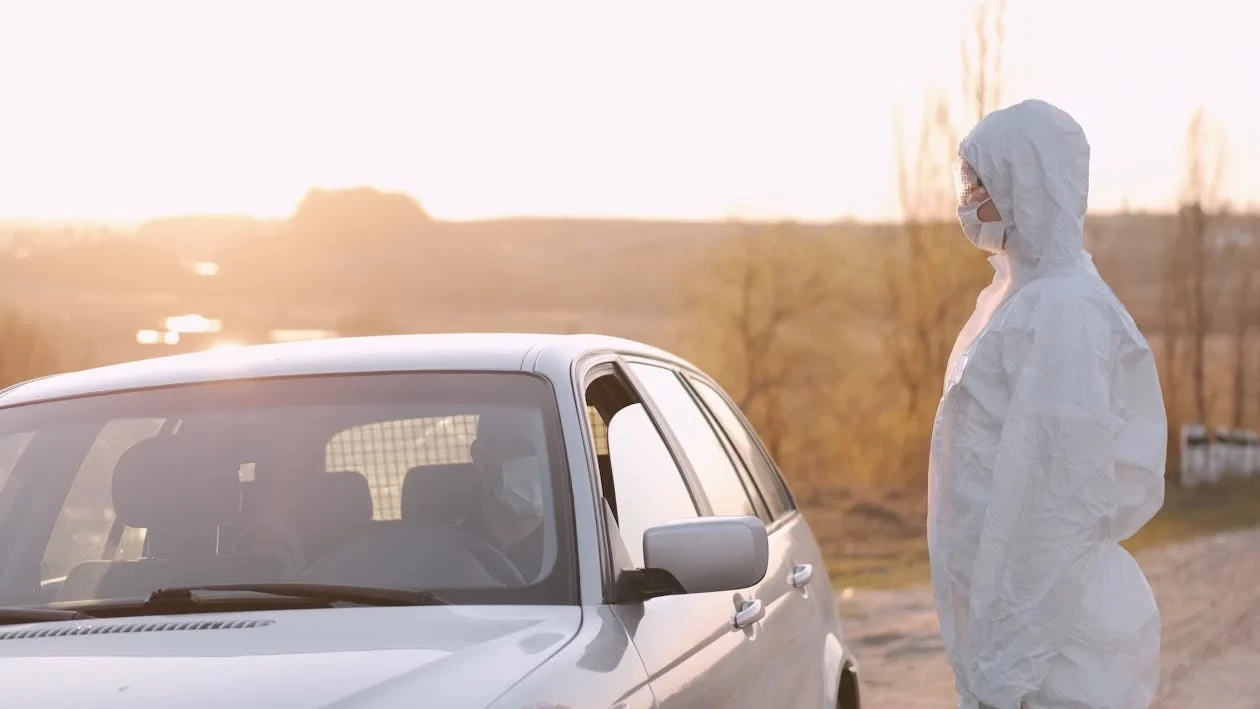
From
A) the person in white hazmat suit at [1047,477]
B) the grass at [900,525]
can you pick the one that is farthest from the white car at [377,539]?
the grass at [900,525]

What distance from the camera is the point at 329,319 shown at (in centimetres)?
15450

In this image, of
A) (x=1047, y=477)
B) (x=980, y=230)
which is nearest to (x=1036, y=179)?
(x=980, y=230)

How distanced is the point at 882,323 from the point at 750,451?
54485 mm

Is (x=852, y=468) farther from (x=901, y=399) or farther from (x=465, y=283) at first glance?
(x=465, y=283)

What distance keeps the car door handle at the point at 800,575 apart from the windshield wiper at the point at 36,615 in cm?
207

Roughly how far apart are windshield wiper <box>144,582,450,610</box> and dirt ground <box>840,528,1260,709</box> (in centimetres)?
786

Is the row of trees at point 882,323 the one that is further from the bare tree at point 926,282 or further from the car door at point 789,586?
the car door at point 789,586

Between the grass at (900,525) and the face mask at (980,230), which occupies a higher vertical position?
the face mask at (980,230)

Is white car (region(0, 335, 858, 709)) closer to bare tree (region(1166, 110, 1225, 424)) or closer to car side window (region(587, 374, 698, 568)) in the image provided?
car side window (region(587, 374, 698, 568))

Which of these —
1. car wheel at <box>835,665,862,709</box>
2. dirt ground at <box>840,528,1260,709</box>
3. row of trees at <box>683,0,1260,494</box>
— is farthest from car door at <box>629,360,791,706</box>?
row of trees at <box>683,0,1260,494</box>

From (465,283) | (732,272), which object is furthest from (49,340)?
(465,283)

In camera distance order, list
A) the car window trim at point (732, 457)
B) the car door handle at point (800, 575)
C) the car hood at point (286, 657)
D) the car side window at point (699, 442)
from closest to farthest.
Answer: the car hood at point (286, 657) < the car side window at point (699, 442) < the car door handle at point (800, 575) < the car window trim at point (732, 457)

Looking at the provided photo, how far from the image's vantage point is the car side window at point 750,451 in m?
5.38

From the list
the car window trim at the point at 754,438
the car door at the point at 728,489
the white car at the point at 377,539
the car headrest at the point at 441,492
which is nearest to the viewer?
the white car at the point at 377,539
